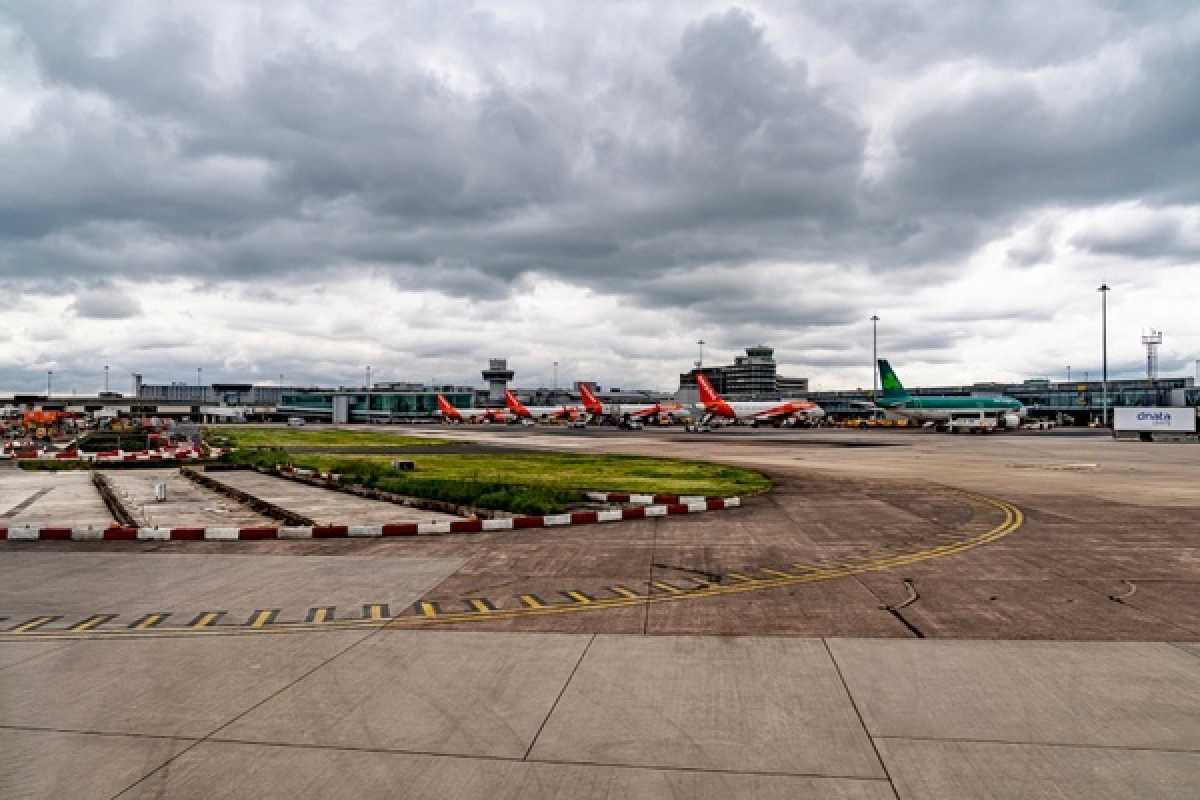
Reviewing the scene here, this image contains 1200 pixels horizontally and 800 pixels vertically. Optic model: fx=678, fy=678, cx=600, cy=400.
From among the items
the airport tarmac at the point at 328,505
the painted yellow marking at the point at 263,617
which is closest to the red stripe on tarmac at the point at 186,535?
the airport tarmac at the point at 328,505

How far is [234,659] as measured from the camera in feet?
31.5

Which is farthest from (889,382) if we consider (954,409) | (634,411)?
(634,411)

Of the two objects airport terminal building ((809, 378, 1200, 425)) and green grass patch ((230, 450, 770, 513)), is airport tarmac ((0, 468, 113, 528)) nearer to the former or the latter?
green grass patch ((230, 450, 770, 513))

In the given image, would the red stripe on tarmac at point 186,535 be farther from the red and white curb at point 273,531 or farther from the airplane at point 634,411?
the airplane at point 634,411

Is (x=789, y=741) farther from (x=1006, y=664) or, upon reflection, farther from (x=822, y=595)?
(x=822, y=595)

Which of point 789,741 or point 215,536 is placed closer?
point 789,741

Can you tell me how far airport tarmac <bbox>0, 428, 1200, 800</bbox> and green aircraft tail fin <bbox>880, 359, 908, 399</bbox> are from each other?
107 meters

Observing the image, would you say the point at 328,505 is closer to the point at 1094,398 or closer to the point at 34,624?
the point at 34,624

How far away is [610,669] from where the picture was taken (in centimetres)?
905

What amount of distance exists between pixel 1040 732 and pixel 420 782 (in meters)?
6.41

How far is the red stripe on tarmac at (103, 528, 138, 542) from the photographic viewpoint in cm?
1960

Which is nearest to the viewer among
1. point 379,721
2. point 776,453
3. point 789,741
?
point 789,741

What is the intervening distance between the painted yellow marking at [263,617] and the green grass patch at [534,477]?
1138 cm

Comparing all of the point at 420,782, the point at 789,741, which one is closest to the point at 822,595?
the point at 789,741
